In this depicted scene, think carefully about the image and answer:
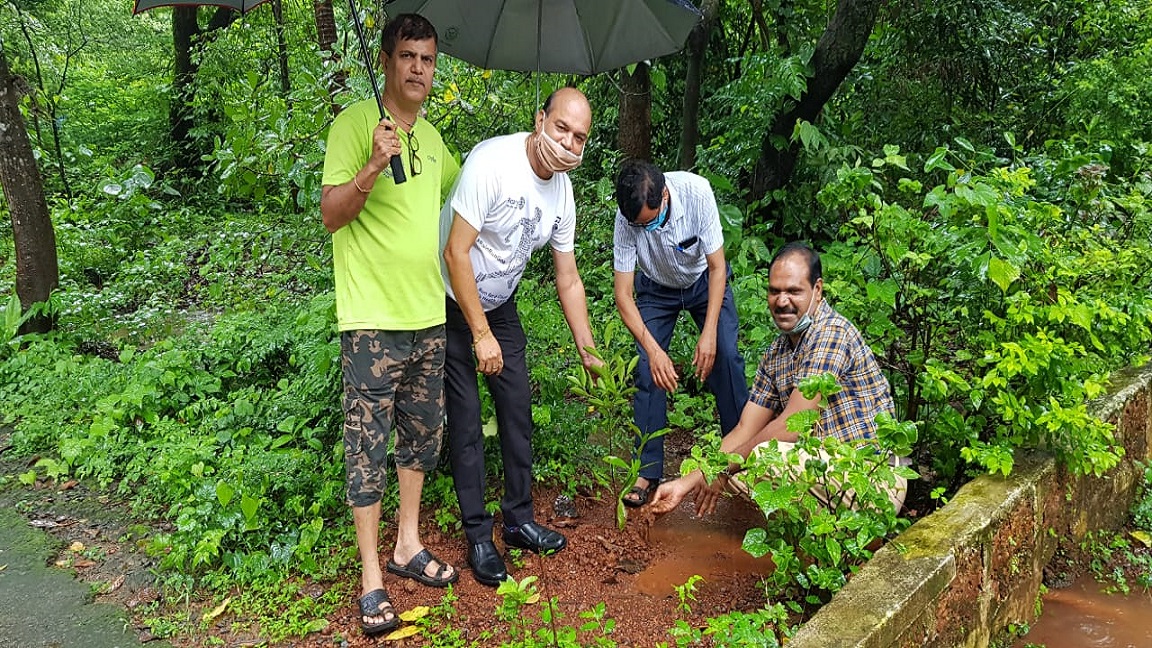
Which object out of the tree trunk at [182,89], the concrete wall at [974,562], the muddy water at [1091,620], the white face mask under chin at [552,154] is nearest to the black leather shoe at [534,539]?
the concrete wall at [974,562]

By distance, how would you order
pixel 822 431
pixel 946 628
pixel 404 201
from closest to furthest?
1. pixel 946 628
2. pixel 404 201
3. pixel 822 431

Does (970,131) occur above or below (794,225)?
above

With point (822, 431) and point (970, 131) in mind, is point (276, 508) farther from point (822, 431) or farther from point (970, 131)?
point (970, 131)

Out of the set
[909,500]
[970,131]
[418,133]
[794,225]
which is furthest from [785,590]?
[970,131]

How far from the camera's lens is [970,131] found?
6.01m

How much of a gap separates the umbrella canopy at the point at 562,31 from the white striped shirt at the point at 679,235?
2.09ft

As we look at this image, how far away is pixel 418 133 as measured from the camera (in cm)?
292

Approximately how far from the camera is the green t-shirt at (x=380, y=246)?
2711mm

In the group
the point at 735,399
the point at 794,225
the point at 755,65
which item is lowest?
the point at 735,399

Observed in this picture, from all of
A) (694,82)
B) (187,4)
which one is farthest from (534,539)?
(694,82)

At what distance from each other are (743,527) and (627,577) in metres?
0.66

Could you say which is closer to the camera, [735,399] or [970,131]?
[735,399]

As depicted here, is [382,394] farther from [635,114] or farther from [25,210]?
[25,210]

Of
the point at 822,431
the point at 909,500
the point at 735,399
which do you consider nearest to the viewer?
the point at 822,431
